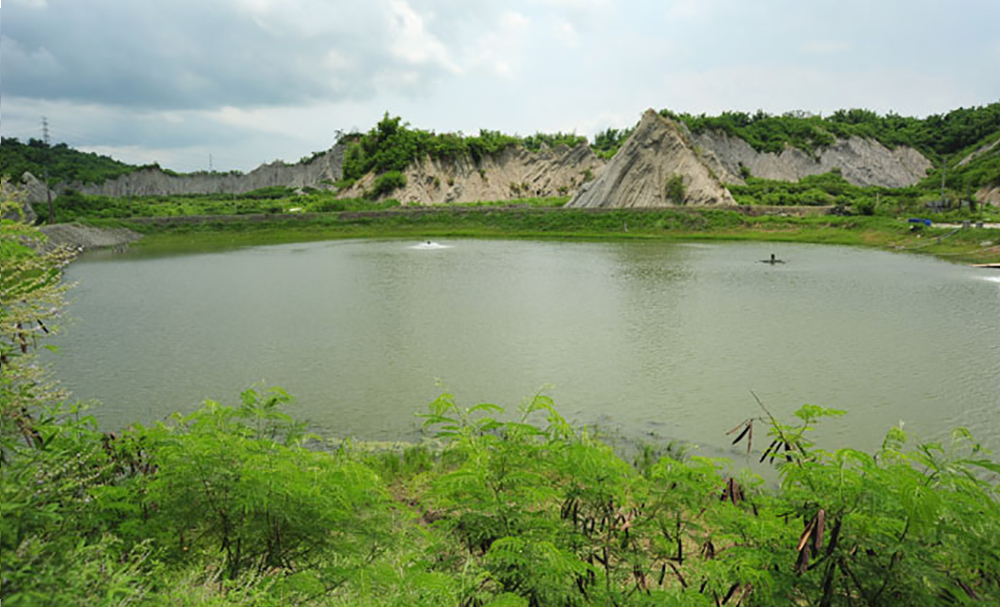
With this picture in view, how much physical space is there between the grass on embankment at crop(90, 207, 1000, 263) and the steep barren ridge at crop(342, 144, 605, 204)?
22.8m

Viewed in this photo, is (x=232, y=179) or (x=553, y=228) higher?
(x=232, y=179)

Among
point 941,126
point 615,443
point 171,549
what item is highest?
point 941,126

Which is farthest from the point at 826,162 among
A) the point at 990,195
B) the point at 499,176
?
the point at 499,176

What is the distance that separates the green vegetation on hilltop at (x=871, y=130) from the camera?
122m

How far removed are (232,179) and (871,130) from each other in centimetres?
15902

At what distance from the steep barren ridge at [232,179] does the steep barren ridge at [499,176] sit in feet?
160

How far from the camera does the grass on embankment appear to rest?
52375 millimetres

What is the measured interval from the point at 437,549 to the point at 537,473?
4.01ft

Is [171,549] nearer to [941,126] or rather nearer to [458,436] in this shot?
[458,436]

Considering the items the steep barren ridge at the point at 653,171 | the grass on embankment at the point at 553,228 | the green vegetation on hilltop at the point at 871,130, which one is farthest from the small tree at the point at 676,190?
the green vegetation on hilltop at the point at 871,130

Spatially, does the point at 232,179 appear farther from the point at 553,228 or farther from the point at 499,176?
the point at 553,228

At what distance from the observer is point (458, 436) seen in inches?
248

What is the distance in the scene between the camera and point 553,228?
67.6m

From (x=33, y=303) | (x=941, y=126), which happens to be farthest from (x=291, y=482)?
(x=941, y=126)
